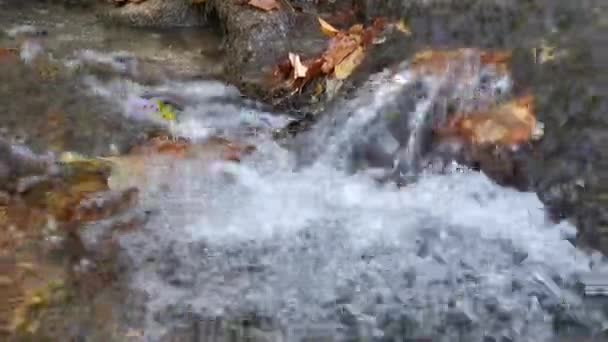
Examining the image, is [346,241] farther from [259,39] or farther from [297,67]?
[259,39]

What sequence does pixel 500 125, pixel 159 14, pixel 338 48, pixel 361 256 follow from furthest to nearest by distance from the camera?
pixel 159 14 → pixel 338 48 → pixel 500 125 → pixel 361 256

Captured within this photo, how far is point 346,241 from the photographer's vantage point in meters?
3.44

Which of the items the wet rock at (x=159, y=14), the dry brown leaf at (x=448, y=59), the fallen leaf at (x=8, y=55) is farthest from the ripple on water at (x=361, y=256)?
the wet rock at (x=159, y=14)

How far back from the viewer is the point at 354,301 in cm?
305

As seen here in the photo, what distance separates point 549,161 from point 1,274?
8.56 ft

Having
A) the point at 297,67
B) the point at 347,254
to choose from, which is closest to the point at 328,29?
the point at 297,67

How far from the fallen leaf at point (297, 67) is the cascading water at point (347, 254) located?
59 centimetres

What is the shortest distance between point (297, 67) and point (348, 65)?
1.04ft

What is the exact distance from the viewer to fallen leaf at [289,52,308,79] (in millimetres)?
4629

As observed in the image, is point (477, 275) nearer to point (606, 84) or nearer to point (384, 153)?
point (384, 153)

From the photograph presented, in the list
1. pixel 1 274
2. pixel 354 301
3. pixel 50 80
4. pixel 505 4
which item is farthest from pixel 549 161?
pixel 50 80

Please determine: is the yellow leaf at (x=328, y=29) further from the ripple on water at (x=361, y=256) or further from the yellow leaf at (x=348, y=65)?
the ripple on water at (x=361, y=256)

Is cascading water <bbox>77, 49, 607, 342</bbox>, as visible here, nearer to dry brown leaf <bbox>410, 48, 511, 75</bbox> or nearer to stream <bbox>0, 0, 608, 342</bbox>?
stream <bbox>0, 0, 608, 342</bbox>

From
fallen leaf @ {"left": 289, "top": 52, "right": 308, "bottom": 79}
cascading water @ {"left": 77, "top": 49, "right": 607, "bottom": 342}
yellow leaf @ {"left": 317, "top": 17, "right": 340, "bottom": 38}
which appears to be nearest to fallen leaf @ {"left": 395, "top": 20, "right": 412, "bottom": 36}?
yellow leaf @ {"left": 317, "top": 17, "right": 340, "bottom": 38}
